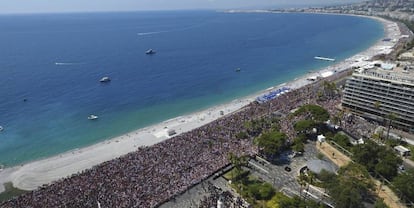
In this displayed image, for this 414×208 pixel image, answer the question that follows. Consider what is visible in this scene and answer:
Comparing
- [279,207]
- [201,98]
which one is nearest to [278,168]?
[279,207]

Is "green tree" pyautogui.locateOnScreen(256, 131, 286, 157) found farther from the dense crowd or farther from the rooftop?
the rooftop

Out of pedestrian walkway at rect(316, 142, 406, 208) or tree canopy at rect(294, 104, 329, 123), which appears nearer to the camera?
pedestrian walkway at rect(316, 142, 406, 208)

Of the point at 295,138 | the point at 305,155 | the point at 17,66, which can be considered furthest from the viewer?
the point at 17,66

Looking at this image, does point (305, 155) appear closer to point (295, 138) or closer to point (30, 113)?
point (295, 138)

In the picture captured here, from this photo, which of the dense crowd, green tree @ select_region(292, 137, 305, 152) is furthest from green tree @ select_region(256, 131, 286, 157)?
the dense crowd

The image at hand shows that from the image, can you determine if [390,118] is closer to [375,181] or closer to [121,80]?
[375,181]

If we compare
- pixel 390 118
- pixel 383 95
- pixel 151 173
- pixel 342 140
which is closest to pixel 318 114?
pixel 342 140
